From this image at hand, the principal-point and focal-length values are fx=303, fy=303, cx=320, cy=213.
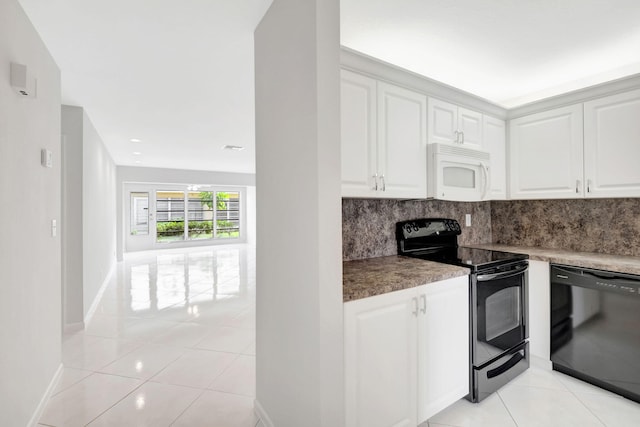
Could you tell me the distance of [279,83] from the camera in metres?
1.62

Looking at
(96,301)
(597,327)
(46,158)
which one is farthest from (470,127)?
(96,301)

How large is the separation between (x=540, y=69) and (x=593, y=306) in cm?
190

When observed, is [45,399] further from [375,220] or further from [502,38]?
[502,38]

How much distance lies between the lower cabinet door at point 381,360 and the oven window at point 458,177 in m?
1.10

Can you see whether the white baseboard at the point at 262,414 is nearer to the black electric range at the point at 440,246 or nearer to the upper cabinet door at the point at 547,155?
the black electric range at the point at 440,246

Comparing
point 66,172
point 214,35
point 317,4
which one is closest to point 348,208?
point 317,4

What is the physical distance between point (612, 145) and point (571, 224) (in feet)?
2.53

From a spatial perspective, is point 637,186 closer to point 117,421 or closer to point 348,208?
point 348,208

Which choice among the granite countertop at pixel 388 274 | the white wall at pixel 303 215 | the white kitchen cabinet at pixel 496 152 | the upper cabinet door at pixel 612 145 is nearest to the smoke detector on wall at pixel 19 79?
the white wall at pixel 303 215

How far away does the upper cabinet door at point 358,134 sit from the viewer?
182 centimetres

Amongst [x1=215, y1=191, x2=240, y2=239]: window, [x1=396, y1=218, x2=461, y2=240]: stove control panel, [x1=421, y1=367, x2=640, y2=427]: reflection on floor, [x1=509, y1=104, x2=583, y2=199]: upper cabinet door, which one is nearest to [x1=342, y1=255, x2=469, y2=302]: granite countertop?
[x1=396, y1=218, x2=461, y2=240]: stove control panel

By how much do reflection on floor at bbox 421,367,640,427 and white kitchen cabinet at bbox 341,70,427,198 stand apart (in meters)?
1.45

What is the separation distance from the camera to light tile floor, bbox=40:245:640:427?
6.20 ft

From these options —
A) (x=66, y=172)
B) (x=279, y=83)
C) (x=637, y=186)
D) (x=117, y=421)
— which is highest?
(x=279, y=83)
